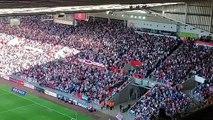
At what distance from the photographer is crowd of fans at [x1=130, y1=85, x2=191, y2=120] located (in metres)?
24.8

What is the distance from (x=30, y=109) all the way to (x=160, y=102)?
10.7 meters

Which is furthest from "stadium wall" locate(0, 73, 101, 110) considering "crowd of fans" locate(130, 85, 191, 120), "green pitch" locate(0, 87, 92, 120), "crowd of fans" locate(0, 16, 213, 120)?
"crowd of fans" locate(130, 85, 191, 120)

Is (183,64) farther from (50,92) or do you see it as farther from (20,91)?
(20,91)

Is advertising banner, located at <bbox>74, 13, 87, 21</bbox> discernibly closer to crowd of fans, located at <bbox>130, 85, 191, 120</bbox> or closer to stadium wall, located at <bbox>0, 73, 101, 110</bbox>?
stadium wall, located at <bbox>0, 73, 101, 110</bbox>

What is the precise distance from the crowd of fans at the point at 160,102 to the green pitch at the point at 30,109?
4170mm

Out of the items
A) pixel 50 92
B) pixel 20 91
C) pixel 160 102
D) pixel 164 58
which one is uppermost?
pixel 164 58

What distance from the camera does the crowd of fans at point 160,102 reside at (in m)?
24.8

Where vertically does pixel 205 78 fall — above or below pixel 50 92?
above

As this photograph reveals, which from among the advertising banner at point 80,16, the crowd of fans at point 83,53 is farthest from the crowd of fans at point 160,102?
the advertising banner at point 80,16

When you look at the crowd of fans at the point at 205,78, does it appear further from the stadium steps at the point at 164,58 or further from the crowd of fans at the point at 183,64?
the stadium steps at the point at 164,58

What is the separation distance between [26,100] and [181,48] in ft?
46.9

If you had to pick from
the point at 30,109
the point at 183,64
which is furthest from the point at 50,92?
the point at 183,64

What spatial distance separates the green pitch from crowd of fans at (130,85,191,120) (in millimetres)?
4170

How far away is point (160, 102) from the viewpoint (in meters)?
25.9
